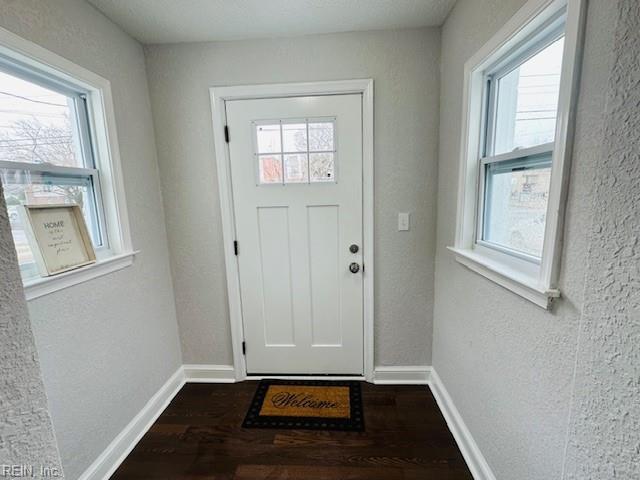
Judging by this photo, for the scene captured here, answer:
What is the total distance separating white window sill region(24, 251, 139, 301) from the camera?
1155 mm

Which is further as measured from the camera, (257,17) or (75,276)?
(257,17)

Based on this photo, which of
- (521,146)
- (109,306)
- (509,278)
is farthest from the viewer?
(109,306)

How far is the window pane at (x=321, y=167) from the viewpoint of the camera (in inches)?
74.8

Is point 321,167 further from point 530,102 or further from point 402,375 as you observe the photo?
point 402,375

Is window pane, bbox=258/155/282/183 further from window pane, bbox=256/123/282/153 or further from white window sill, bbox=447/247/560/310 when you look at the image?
white window sill, bbox=447/247/560/310

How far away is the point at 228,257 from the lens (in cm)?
203

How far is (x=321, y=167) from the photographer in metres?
1.91

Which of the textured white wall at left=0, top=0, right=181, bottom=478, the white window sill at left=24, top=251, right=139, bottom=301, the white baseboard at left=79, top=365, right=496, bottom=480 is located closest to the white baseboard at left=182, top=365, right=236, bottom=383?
the white baseboard at left=79, top=365, right=496, bottom=480

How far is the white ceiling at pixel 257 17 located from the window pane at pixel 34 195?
92 centimetres

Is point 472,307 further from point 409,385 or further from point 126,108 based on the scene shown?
point 126,108

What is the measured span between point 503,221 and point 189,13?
1934 millimetres

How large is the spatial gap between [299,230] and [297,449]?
128 cm

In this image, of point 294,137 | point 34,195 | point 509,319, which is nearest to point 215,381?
Result: point 34,195

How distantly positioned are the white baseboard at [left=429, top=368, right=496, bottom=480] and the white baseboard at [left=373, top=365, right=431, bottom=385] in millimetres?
80
